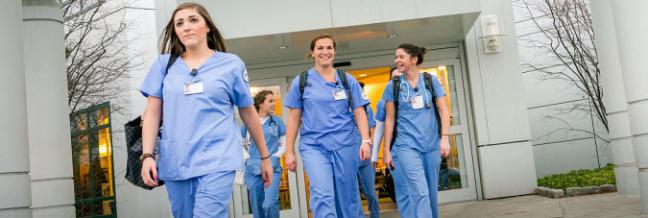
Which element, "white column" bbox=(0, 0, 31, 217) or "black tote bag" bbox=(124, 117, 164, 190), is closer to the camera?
"black tote bag" bbox=(124, 117, 164, 190)

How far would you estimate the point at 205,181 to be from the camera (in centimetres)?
334

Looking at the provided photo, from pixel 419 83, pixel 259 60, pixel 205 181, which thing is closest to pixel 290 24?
pixel 259 60

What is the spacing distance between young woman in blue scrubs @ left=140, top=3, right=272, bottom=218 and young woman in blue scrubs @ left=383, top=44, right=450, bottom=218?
2.43 m

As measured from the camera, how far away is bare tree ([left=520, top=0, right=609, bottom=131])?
1462 cm

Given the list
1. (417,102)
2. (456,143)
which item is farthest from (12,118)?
(456,143)

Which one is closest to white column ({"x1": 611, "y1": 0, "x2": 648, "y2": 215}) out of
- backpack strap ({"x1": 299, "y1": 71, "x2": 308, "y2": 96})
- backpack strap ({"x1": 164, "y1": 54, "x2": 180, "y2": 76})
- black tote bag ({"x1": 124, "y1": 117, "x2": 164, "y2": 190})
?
backpack strap ({"x1": 299, "y1": 71, "x2": 308, "y2": 96})

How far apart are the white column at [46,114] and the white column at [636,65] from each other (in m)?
6.11

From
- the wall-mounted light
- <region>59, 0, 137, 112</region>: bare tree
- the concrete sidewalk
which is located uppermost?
<region>59, 0, 137, 112</region>: bare tree

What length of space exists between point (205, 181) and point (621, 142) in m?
7.54

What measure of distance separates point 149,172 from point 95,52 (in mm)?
13153

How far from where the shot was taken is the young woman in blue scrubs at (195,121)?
11.1ft

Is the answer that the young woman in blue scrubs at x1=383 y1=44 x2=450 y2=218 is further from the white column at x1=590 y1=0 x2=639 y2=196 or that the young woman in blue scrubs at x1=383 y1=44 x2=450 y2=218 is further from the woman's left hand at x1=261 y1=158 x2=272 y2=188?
the white column at x1=590 y1=0 x2=639 y2=196

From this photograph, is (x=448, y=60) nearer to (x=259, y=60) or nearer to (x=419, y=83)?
(x=259, y=60)

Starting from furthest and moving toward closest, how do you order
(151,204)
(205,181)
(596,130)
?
(596,130)
(151,204)
(205,181)
